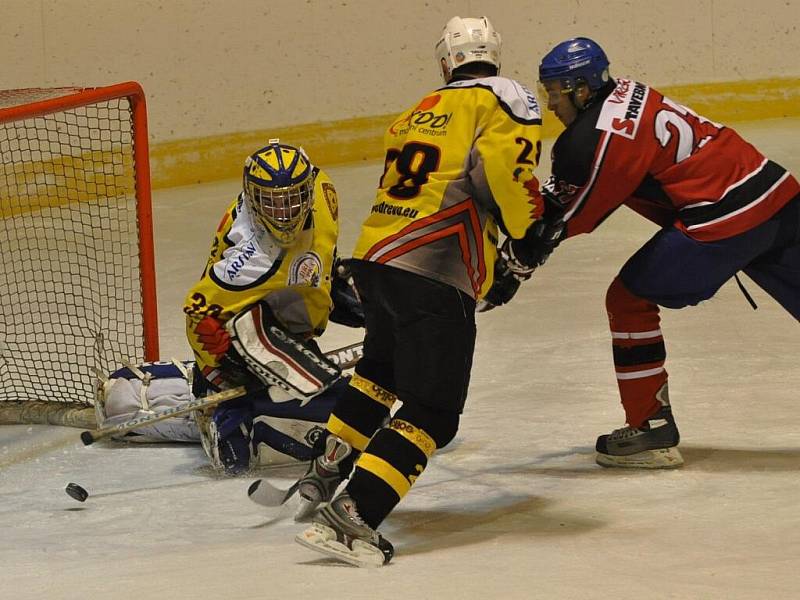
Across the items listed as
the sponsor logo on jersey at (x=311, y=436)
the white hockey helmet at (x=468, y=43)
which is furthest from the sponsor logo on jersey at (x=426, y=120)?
the sponsor logo on jersey at (x=311, y=436)

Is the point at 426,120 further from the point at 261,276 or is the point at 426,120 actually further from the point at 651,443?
the point at 651,443

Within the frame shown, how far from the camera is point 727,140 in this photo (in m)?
3.31

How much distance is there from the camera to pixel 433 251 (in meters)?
2.90

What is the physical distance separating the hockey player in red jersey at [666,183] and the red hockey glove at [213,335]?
3.00 ft

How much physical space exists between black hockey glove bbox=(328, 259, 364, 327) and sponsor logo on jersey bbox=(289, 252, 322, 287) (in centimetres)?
24

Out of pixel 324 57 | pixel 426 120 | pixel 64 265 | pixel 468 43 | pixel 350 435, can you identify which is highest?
pixel 468 43

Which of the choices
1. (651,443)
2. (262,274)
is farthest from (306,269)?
(651,443)

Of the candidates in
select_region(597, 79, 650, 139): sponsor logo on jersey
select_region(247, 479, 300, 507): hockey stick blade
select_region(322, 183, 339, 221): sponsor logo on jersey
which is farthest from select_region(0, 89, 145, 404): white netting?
select_region(597, 79, 650, 139): sponsor logo on jersey

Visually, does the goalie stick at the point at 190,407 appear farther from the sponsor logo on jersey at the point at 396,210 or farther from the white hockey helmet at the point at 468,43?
the white hockey helmet at the point at 468,43

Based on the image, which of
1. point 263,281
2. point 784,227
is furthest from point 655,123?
point 263,281

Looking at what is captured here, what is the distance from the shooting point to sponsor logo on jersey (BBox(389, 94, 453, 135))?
9.54ft

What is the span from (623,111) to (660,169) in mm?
166

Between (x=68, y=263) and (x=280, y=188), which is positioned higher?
(x=280, y=188)

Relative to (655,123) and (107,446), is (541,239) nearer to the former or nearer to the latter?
(655,123)
